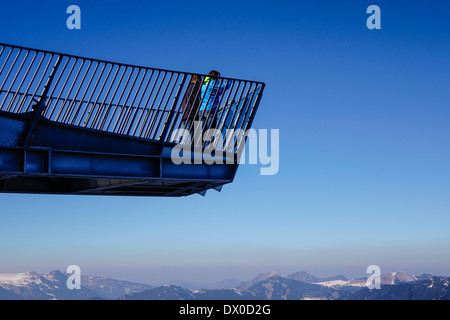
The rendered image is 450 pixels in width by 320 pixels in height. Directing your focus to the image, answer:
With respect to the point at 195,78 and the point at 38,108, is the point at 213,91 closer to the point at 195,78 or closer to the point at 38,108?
the point at 195,78

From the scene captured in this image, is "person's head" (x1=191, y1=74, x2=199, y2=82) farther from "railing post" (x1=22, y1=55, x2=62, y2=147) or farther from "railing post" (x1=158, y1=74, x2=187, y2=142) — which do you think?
"railing post" (x1=22, y1=55, x2=62, y2=147)

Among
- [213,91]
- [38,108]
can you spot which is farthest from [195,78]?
[38,108]

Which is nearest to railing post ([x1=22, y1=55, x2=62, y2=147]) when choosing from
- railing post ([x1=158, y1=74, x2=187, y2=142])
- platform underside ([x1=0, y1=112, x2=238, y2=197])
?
platform underside ([x1=0, y1=112, x2=238, y2=197])

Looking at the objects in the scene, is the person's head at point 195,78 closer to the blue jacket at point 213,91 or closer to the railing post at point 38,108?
the blue jacket at point 213,91

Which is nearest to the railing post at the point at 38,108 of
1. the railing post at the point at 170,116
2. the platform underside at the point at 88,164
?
the platform underside at the point at 88,164

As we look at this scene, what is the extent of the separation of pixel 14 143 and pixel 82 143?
2081 mm

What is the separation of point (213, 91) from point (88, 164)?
4.84 meters

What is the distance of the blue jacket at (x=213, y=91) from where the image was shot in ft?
65.8

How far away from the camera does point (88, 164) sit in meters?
18.5
